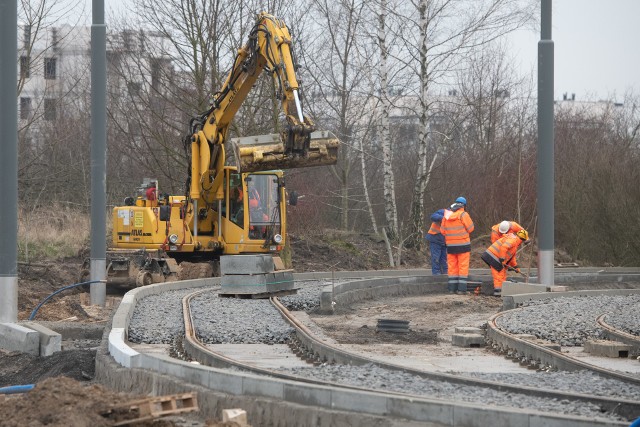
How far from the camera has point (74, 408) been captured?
6.63 metres

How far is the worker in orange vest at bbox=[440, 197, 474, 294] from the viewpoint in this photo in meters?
21.0

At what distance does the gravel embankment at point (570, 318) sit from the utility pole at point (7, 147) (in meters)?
6.59

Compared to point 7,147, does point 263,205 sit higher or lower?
lower

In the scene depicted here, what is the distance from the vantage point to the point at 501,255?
20.4 m

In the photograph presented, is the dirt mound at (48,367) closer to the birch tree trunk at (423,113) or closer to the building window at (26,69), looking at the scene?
the building window at (26,69)

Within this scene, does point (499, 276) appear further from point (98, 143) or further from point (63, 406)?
point (63, 406)


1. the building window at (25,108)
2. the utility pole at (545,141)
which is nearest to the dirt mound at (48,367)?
the utility pole at (545,141)

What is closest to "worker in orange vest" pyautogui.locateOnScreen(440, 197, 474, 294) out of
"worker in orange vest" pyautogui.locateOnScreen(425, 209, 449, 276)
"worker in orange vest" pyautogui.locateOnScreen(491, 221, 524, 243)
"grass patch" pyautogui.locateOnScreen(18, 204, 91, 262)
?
"worker in orange vest" pyautogui.locateOnScreen(491, 221, 524, 243)

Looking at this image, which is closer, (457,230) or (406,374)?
(406,374)

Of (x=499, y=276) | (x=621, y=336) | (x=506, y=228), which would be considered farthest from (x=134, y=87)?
(x=621, y=336)

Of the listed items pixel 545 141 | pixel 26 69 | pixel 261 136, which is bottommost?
pixel 545 141

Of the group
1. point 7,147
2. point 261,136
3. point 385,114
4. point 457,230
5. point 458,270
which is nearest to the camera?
point 7,147

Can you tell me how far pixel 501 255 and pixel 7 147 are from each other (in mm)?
10597

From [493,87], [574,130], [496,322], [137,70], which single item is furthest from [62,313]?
[574,130]
